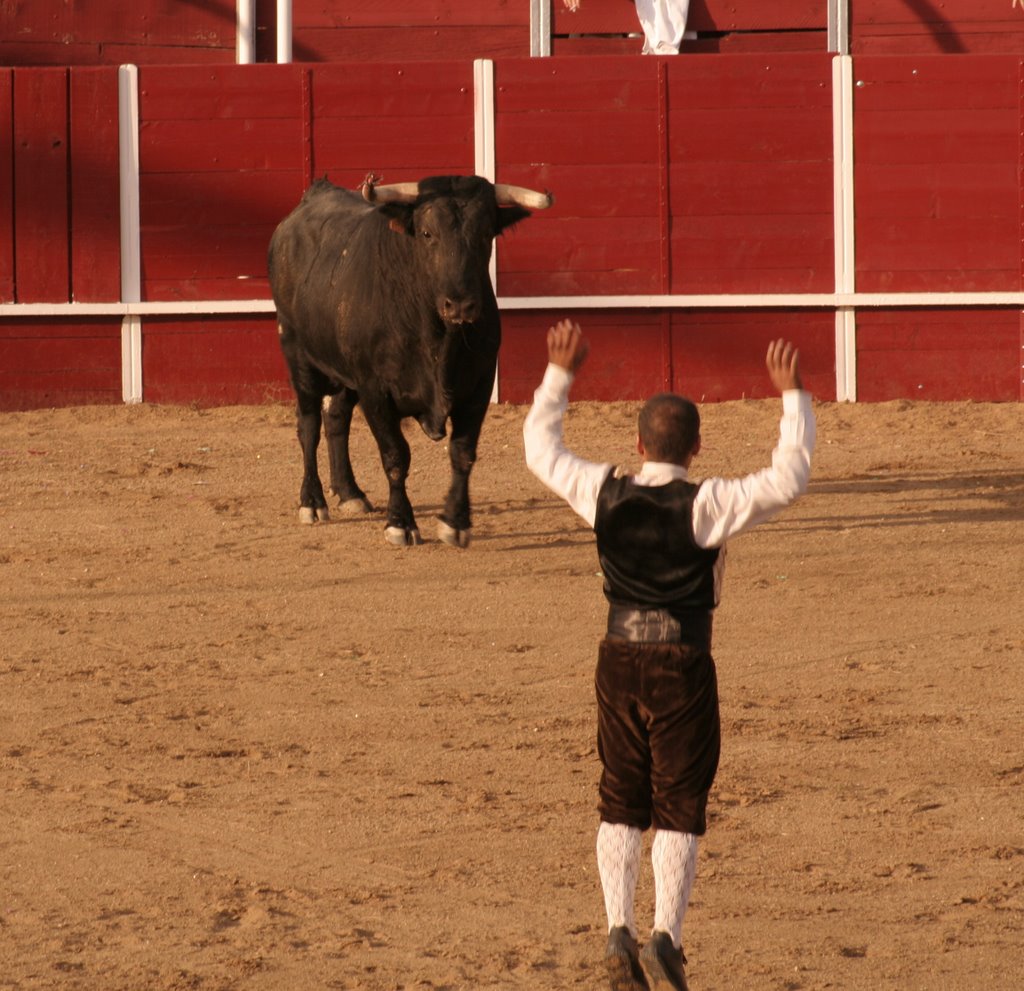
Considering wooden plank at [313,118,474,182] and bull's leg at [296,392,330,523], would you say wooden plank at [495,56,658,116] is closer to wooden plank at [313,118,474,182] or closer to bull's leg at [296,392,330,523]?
wooden plank at [313,118,474,182]

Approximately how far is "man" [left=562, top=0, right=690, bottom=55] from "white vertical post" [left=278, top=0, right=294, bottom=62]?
2.56 m

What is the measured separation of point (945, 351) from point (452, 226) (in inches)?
215

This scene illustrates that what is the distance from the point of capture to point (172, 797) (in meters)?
4.81

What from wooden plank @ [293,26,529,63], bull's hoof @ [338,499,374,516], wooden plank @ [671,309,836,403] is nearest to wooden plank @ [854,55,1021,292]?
wooden plank @ [671,309,836,403]

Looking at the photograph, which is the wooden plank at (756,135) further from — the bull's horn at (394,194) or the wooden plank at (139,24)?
the bull's horn at (394,194)

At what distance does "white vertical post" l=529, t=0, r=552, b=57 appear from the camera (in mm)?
14125

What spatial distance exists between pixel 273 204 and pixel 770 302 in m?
3.29

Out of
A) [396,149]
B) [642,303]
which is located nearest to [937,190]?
[642,303]

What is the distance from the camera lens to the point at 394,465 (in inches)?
322

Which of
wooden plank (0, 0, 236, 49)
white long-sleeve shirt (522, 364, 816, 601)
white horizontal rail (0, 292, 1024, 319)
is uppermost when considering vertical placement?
wooden plank (0, 0, 236, 49)

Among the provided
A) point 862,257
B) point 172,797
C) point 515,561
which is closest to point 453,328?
point 515,561

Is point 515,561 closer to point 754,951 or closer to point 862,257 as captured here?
point 754,951

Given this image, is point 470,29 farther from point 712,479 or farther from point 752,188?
point 712,479

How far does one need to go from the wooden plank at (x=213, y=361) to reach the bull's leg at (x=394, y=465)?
4119 millimetres
